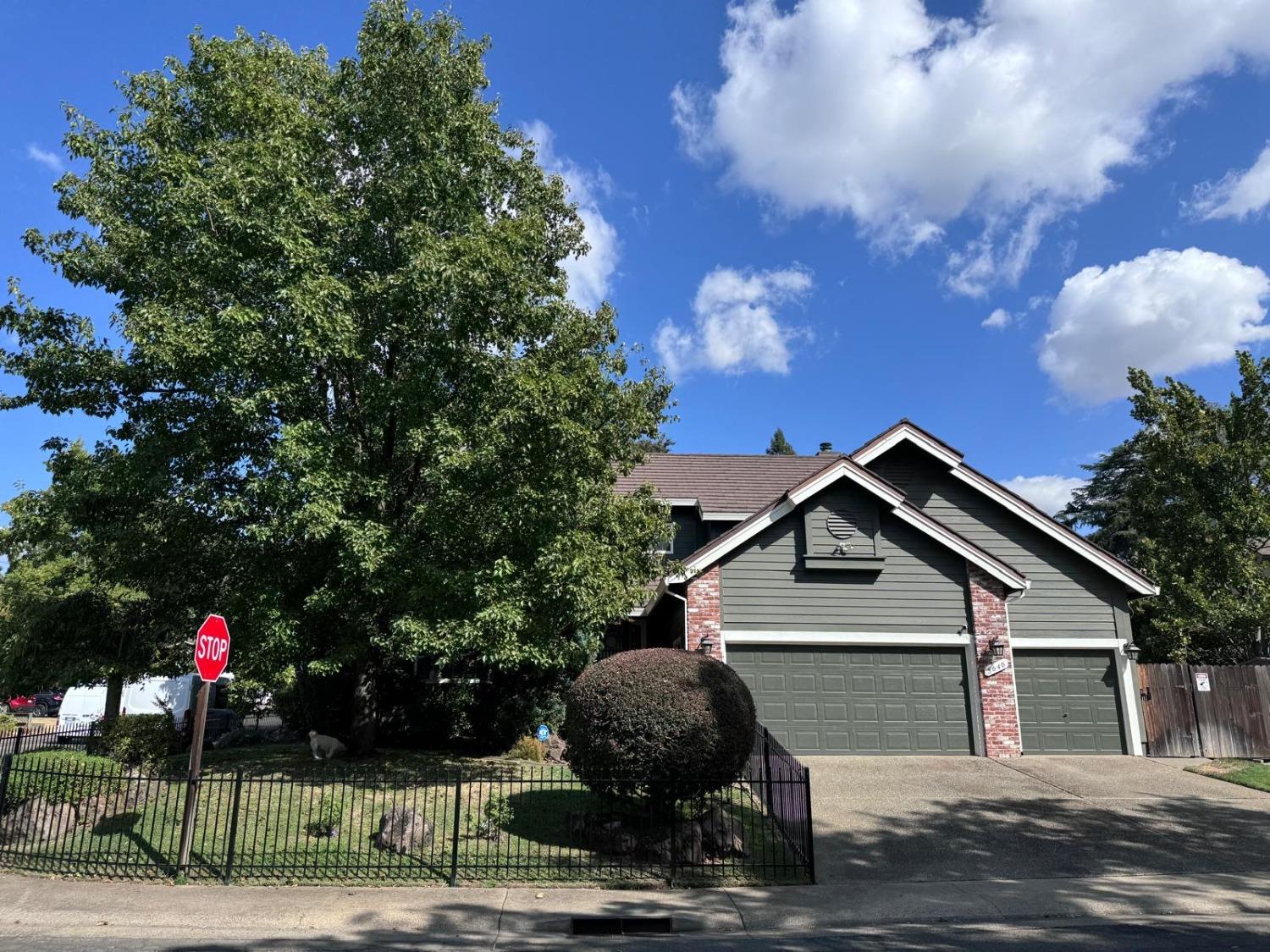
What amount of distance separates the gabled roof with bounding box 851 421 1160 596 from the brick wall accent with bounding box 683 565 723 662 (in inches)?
179

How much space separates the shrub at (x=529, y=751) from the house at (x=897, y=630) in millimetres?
3453

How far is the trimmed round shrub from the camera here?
8.66 m

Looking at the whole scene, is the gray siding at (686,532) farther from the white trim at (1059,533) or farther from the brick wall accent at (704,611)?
the white trim at (1059,533)

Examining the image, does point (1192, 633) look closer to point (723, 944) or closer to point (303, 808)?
point (723, 944)

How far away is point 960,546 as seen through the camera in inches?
624

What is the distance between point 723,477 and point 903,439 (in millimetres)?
5879

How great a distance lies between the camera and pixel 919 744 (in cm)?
1523

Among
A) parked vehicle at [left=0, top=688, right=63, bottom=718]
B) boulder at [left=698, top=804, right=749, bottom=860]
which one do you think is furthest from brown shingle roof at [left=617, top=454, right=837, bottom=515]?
parked vehicle at [left=0, top=688, right=63, bottom=718]

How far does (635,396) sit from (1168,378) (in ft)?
47.4

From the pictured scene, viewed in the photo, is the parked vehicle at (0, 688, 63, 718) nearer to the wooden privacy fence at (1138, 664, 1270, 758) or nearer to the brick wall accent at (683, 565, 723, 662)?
the brick wall accent at (683, 565, 723, 662)

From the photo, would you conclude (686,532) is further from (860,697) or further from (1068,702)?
(1068,702)

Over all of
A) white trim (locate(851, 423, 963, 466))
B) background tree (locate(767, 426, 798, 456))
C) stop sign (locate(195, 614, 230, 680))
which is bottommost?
stop sign (locate(195, 614, 230, 680))

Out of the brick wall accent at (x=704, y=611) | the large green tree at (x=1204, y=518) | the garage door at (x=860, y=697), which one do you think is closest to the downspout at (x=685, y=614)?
the brick wall accent at (x=704, y=611)

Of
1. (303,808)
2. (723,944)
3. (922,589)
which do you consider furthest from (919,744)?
(303,808)
